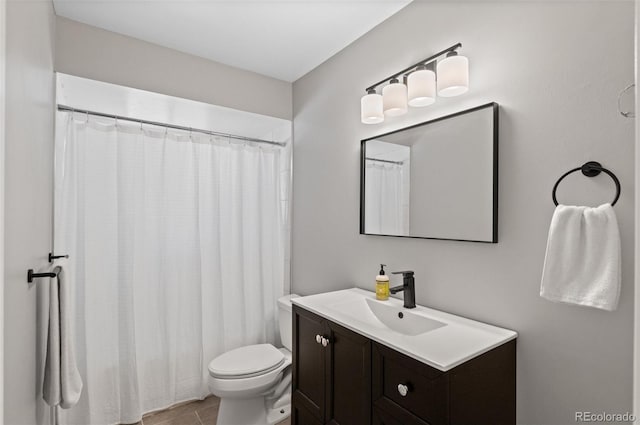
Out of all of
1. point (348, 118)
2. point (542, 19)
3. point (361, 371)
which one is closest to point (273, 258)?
point (348, 118)

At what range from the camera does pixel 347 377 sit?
4.87 feet

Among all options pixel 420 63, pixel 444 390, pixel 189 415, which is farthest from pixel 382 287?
pixel 189 415

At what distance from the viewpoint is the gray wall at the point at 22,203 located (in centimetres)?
81

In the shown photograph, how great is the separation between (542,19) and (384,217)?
1.11 metres

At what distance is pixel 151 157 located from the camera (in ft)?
7.78

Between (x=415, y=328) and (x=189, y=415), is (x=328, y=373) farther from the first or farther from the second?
(x=189, y=415)

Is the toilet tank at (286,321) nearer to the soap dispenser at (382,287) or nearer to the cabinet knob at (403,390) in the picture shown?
the soap dispenser at (382,287)

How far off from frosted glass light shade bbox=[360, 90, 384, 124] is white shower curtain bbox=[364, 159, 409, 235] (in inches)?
9.6

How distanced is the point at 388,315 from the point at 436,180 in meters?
0.72

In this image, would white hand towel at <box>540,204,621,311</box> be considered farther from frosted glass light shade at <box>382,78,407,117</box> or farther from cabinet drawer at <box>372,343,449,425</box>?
frosted glass light shade at <box>382,78,407,117</box>

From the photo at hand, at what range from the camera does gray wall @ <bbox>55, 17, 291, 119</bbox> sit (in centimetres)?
199

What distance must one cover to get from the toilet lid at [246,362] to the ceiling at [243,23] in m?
2.03

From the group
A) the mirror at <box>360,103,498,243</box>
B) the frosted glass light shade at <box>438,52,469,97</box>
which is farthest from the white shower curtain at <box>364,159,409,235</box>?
the frosted glass light shade at <box>438,52,469,97</box>

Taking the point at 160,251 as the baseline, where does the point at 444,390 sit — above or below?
below
